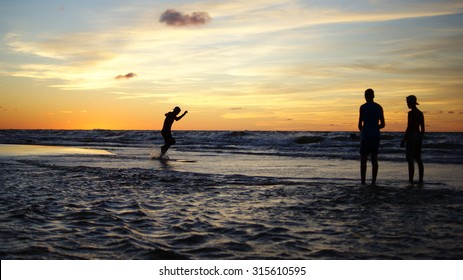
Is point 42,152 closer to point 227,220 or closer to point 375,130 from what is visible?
point 375,130

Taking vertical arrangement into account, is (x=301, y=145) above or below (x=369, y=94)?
below

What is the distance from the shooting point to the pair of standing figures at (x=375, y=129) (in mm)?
9066

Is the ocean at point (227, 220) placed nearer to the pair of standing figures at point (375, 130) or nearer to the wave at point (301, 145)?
the pair of standing figures at point (375, 130)

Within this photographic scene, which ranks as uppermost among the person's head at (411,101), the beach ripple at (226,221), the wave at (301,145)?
the person's head at (411,101)

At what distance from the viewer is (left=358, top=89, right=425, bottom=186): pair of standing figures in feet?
29.7

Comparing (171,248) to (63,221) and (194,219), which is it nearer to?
(194,219)

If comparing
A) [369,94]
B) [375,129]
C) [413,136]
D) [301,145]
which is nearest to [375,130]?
[375,129]

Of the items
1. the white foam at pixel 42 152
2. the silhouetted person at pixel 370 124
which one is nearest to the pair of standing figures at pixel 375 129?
the silhouetted person at pixel 370 124

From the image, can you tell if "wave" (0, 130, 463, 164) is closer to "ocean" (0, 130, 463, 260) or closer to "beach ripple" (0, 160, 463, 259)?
"ocean" (0, 130, 463, 260)

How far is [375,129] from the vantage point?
29.9 feet

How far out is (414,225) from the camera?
5.03m

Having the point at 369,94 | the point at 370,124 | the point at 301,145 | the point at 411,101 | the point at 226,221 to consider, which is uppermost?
the point at 369,94
